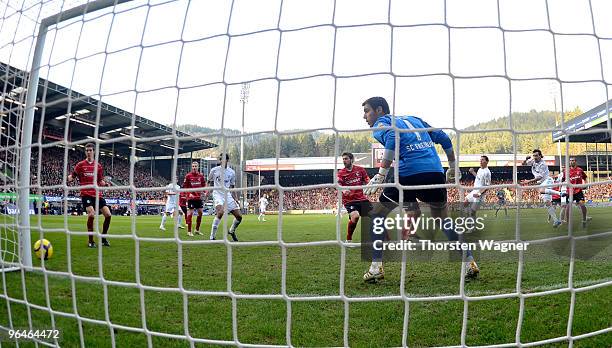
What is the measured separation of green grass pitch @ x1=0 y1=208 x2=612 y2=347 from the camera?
213 cm

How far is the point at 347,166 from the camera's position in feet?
18.8

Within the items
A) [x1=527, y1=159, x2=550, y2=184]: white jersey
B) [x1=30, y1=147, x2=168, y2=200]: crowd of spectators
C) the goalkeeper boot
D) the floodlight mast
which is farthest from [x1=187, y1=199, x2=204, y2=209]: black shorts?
[x1=527, y1=159, x2=550, y2=184]: white jersey

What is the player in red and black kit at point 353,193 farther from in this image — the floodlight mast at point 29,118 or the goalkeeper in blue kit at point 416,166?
the floodlight mast at point 29,118

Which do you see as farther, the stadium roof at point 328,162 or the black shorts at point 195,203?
the black shorts at point 195,203

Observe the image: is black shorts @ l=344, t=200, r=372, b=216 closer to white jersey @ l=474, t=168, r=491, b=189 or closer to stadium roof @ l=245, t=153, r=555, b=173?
stadium roof @ l=245, t=153, r=555, b=173

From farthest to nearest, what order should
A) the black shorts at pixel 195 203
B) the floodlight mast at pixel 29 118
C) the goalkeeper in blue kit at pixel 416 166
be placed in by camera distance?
the black shorts at pixel 195 203
the goalkeeper in blue kit at pixel 416 166
the floodlight mast at pixel 29 118

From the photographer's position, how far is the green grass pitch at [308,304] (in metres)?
2.13

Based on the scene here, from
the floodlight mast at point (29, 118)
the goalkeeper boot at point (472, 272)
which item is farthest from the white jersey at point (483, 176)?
the floodlight mast at point (29, 118)

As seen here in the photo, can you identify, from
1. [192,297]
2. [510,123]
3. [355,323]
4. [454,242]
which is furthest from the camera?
[454,242]

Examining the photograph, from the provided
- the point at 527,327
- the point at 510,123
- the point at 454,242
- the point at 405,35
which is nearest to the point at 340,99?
the point at 405,35

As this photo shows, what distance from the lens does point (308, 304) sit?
2770 millimetres

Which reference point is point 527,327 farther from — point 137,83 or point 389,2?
point 137,83

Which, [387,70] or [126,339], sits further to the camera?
[126,339]

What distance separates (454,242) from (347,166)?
7.71ft
